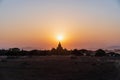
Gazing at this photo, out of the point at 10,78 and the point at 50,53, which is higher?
the point at 50,53

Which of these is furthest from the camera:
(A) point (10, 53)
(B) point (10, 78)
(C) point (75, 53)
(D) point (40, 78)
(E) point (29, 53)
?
(C) point (75, 53)

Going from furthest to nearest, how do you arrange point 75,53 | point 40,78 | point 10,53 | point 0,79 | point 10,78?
1. point 75,53
2. point 10,53
3. point 40,78
4. point 10,78
5. point 0,79

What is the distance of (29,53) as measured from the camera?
154 metres

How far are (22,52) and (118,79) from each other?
108m

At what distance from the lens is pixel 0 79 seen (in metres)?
37.5

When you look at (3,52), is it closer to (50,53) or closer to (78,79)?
(50,53)

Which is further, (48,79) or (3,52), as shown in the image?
(3,52)

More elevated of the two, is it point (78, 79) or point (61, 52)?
point (61, 52)

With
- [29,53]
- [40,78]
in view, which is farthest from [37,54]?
[40,78]

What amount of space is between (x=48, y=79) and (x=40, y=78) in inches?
39.2

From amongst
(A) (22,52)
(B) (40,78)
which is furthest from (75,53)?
(B) (40,78)

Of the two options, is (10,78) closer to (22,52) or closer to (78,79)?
(78,79)

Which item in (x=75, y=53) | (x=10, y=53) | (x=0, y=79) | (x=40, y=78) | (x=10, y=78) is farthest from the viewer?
(x=75, y=53)

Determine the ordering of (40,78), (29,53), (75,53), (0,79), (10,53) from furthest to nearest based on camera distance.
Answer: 1. (75,53)
2. (29,53)
3. (10,53)
4. (40,78)
5. (0,79)
